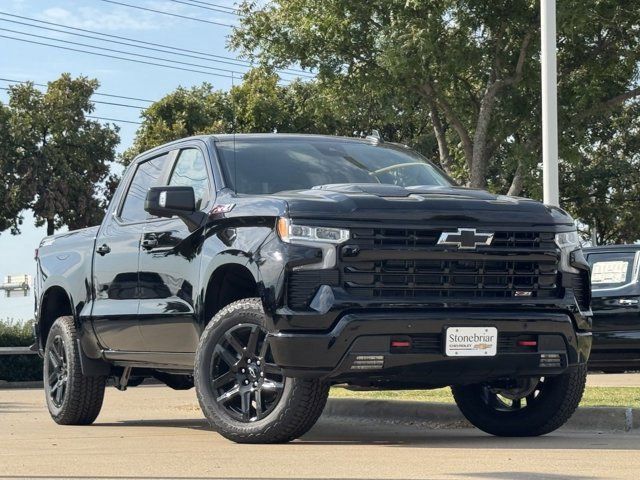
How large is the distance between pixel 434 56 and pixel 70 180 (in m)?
23.6

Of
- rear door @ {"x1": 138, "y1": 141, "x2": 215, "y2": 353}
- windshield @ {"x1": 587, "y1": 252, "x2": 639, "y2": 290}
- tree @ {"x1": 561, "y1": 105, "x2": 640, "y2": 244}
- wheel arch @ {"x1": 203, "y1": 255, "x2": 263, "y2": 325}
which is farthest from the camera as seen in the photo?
tree @ {"x1": 561, "y1": 105, "x2": 640, "y2": 244}

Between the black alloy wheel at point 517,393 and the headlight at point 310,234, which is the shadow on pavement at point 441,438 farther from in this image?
the headlight at point 310,234

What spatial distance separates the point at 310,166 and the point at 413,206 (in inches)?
56.0

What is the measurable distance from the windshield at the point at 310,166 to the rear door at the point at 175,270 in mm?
222

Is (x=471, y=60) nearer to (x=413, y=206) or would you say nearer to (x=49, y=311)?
(x=49, y=311)

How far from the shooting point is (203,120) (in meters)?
52.4

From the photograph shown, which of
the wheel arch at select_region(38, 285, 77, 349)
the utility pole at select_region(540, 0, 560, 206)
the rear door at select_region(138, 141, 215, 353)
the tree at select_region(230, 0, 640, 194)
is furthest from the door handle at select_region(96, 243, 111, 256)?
the tree at select_region(230, 0, 640, 194)

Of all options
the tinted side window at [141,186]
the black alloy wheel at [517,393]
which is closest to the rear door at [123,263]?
the tinted side window at [141,186]

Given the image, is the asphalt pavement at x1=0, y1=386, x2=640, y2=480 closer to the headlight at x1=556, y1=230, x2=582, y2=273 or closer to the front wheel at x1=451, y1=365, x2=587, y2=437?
the front wheel at x1=451, y1=365, x2=587, y2=437

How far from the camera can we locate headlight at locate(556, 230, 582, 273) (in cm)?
841

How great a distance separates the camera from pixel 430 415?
10938 millimetres

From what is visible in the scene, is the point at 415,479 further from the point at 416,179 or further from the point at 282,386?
the point at 416,179

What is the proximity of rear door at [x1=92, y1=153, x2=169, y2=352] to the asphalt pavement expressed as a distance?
2.50 feet

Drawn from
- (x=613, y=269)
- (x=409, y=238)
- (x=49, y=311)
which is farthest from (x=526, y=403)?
(x=613, y=269)
